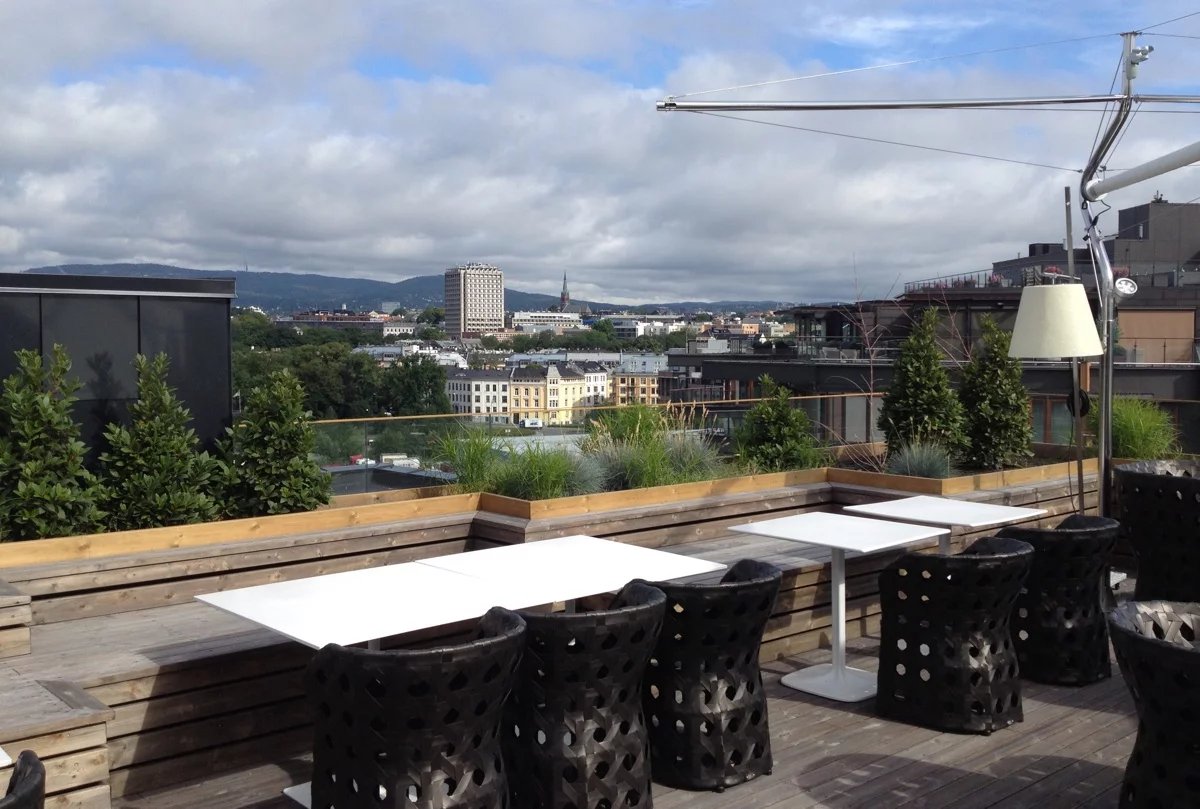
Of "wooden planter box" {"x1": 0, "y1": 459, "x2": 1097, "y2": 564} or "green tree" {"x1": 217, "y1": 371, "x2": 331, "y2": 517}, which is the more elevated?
"green tree" {"x1": 217, "y1": 371, "x2": 331, "y2": 517}

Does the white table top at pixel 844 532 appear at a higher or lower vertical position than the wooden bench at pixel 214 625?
higher

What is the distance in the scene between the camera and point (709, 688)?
399cm

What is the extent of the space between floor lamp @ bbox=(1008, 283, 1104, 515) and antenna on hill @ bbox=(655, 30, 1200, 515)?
0.28m

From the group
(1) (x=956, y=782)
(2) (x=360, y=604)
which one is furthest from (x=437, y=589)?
(1) (x=956, y=782)

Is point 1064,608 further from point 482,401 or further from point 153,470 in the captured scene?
point 153,470

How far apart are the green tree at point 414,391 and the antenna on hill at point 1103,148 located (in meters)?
3.21

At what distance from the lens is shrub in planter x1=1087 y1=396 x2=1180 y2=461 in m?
9.53

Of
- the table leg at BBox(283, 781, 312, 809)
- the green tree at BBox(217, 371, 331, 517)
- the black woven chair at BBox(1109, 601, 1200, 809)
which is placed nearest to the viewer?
the black woven chair at BBox(1109, 601, 1200, 809)

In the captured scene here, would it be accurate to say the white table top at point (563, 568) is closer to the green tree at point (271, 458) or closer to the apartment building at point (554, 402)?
the green tree at point (271, 458)

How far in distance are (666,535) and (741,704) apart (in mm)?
2820

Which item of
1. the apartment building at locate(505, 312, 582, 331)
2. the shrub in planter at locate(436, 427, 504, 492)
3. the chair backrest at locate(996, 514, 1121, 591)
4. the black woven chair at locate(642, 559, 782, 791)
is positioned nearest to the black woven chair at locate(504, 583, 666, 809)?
the black woven chair at locate(642, 559, 782, 791)

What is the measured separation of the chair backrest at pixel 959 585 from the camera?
4.48m

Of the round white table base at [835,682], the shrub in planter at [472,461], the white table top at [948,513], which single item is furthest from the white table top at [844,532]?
the shrub in planter at [472,461]

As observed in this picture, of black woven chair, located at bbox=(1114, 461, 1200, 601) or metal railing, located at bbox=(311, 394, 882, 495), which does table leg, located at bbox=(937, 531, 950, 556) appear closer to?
black woven chair, located at bbox=(1114, 461, 1200, 601)
